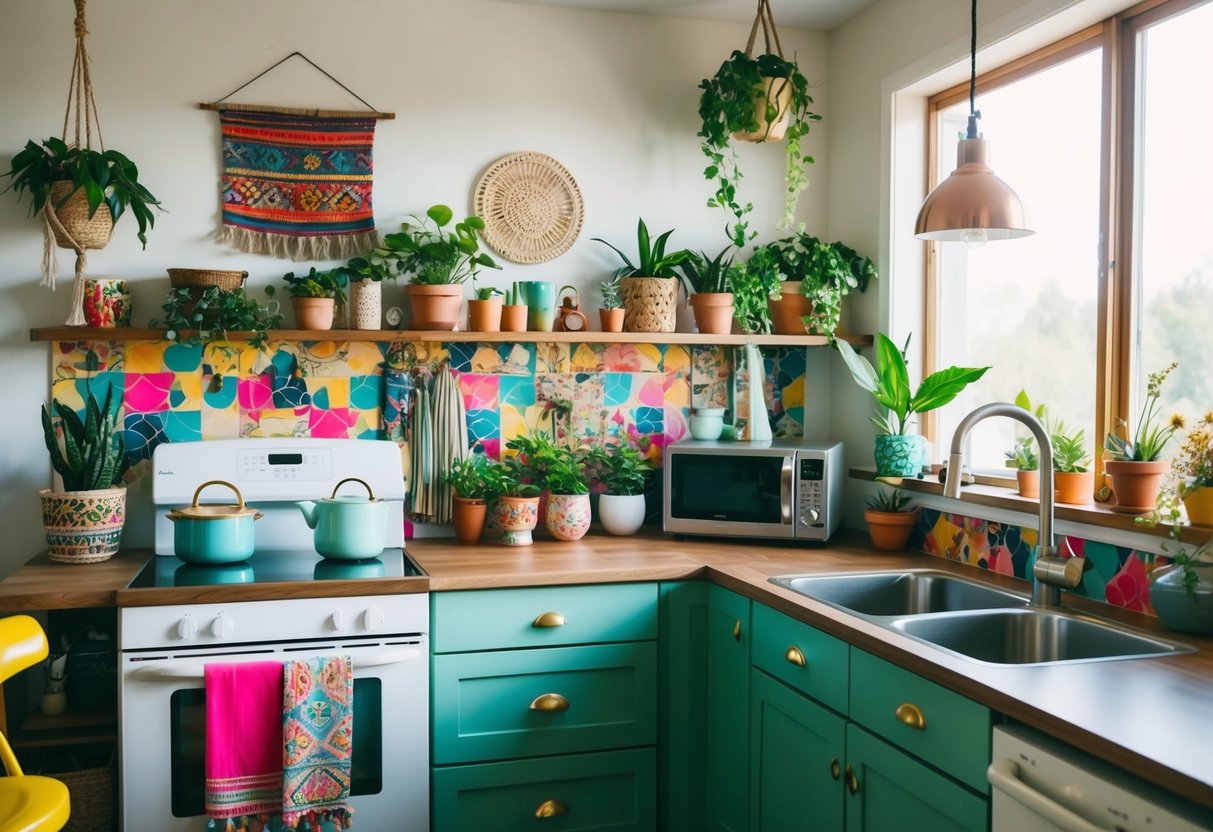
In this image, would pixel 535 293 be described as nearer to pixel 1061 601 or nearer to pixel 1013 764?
pixel 1061 601

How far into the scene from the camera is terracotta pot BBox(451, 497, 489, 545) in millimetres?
3074

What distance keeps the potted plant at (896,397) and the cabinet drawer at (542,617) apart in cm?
85

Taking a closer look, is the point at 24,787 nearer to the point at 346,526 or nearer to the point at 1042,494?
the point at 346,526

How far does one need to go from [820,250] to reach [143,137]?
6.68ft

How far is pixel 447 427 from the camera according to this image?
317 cm

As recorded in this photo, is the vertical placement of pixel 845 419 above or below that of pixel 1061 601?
above

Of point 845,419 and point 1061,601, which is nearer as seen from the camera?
point 1061,601

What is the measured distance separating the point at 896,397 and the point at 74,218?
7.57 feet

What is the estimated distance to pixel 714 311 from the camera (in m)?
3.25

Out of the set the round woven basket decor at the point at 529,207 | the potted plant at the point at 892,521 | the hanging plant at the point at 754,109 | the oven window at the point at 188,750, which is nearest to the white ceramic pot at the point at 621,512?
the potted plant at the point at 892,521

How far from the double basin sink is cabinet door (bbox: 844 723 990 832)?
0.23 metres

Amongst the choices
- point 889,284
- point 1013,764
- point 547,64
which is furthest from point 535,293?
point 1013,764

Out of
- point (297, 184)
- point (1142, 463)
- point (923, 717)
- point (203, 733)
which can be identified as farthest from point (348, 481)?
point (1142, 463)

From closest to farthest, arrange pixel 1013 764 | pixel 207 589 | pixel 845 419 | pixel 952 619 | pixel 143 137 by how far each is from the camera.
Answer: pixel 1013 764, pixel 952 619, pixel 207 589, pixel 143 137, pixel 845 419
